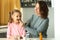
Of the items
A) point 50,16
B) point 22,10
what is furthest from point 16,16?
point 50,16

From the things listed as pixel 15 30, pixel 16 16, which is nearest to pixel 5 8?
pixel 16 16

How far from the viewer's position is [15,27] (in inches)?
52.3

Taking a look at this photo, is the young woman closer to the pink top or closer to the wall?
the pink top

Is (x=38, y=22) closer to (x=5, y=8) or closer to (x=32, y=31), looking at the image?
(x=32, y=31)

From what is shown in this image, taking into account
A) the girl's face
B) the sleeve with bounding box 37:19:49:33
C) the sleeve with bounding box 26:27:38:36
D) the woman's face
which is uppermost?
the woman's face

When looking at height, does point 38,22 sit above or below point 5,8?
below

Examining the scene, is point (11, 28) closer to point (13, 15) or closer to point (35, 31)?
point (13, 15)

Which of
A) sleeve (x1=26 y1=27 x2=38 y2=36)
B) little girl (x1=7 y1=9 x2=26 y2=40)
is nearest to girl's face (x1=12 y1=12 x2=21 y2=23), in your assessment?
little girl (x1=7 y1=9 x2=26 y2=40)

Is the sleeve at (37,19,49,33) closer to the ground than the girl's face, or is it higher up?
closer to the ground

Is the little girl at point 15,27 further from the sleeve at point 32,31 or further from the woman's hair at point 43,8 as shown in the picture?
the woman's hair at point 43,8

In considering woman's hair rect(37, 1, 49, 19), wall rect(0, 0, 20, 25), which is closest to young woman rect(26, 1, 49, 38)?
woman's hair rect(37, 1, 49, 19)

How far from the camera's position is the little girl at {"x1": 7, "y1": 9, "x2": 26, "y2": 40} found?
1.32 m

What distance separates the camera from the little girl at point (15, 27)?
1.32 metres

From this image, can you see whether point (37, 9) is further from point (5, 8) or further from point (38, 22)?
point (5, 8)
